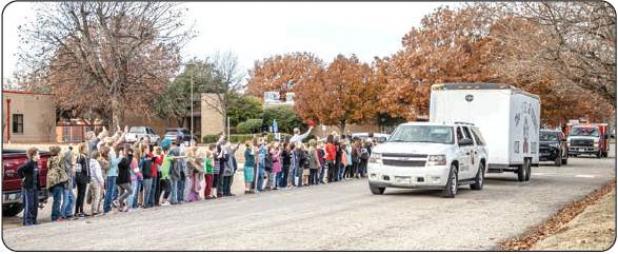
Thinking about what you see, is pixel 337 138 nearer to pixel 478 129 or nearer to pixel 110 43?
pixel 478 129

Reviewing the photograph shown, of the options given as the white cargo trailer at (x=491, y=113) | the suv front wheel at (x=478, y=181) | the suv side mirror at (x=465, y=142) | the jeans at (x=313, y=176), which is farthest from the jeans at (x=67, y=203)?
the white cargo trailer at (x=491, y=113)

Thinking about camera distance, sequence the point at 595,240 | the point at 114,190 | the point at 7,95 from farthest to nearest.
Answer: the point at 7,95
the point at 114,190
the point at 595,240

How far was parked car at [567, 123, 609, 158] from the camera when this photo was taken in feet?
149

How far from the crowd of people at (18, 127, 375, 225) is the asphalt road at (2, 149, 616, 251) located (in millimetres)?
587

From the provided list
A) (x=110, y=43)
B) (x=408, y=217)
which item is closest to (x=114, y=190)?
(x=408, y=217)

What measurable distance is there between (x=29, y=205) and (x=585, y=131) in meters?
38.9

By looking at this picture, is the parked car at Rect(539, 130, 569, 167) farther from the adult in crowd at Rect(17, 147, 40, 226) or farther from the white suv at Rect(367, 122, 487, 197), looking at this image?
the adult in crowd at Rect(17, 147, 40, 226)

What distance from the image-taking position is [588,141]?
45531 mm

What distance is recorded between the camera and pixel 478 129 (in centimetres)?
2155

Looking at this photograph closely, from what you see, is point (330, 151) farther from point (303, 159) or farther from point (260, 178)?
point (260, 178)

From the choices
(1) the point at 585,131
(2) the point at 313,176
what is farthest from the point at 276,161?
(1) the point at 585,131

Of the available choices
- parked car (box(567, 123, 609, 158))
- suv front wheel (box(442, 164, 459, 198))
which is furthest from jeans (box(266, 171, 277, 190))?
parked car (box(567, 123, 609, 158))

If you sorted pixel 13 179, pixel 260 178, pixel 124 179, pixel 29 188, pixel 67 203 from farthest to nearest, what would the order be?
pixel 260 178
pixel 124 179
pixel 13 179
pixel 67 203
pixel 29 188

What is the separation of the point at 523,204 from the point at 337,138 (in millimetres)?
10045
